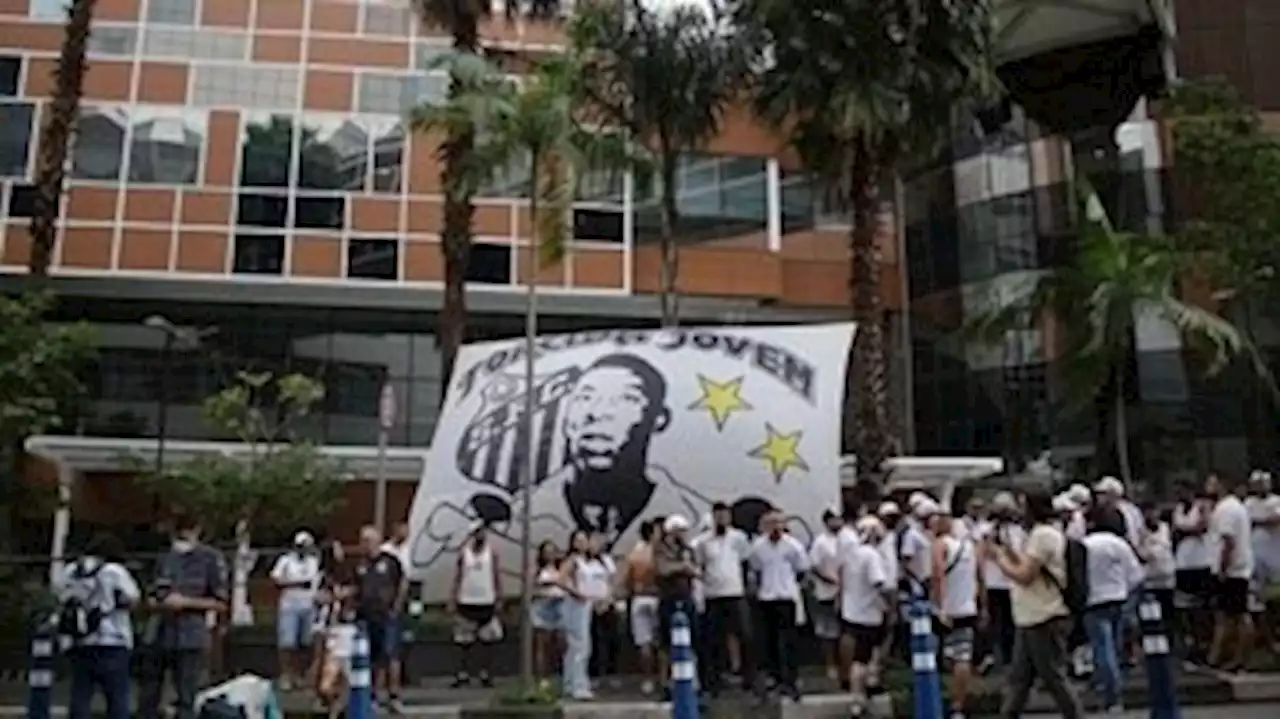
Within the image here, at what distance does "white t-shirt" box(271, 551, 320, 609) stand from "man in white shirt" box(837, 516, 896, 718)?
19.5ft

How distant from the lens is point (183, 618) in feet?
37.6

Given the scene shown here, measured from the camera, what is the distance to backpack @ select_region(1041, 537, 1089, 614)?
10.3 m

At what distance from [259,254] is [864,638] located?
2128 cm

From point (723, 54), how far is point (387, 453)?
10213 mm

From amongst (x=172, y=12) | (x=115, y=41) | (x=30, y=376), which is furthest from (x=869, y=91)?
(x=115, y=41)

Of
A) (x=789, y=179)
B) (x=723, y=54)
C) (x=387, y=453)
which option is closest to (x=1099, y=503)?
(x=723, y=54)

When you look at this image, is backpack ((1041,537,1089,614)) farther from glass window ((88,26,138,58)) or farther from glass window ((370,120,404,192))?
glass window ((88,26,138,58))

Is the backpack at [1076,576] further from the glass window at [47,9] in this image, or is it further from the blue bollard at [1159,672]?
the glass window at [47,9]

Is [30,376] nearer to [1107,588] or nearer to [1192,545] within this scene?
[1107,588]

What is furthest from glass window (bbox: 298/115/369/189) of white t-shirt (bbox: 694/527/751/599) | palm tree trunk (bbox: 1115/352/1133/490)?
A: white t-shirt (bbox: 694/527/751/599)

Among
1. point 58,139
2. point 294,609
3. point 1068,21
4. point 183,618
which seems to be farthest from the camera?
point 1068,21

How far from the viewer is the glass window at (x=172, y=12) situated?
3130 centimetres

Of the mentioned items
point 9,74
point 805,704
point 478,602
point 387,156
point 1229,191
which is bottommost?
point 805,704

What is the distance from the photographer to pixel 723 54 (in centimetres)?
2509
